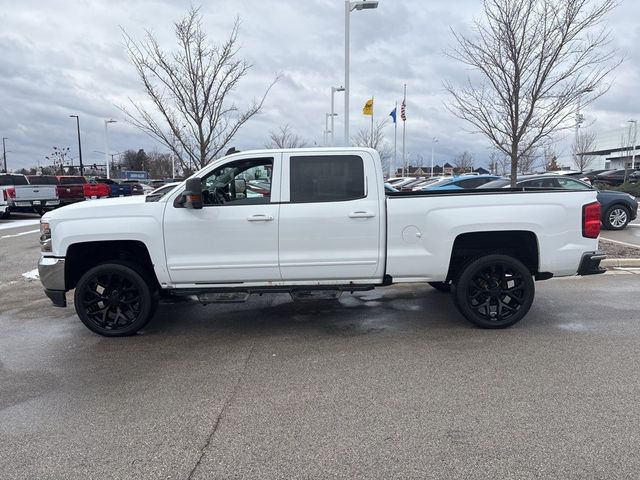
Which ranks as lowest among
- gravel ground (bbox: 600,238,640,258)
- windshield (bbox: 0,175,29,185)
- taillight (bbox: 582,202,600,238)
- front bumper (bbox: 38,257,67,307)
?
gravel ground (bbox: 600,238,640,258)

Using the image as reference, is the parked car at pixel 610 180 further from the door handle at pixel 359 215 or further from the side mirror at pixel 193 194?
the side mirror at pixel 193 194

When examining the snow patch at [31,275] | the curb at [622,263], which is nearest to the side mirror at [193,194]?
the snow patch at [31,275]

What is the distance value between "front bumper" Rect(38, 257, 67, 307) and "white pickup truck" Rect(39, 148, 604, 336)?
1 cm

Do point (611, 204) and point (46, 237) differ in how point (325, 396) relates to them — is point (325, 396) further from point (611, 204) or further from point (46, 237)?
point (611, 204)

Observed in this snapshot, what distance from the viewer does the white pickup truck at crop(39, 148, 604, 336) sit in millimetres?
5211

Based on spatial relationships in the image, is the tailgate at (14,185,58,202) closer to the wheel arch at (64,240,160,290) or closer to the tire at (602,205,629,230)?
the wheel arch at (64,240,160,290)

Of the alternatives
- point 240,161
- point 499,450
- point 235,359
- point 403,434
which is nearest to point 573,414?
point 499,450

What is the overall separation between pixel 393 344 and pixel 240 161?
8.30 feet

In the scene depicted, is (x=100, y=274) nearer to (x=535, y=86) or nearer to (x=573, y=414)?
(x=573, y=414)

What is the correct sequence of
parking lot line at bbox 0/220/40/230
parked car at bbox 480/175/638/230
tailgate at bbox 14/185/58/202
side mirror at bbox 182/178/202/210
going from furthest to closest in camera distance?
1. tailgate at bbox 14/185/58/202
2. parking lot line at bbox 0/220/40/230
3. parked car at bbox 480/175/638/230
4. side mirror at bbox 182/178/202/210

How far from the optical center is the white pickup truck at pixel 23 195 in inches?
743

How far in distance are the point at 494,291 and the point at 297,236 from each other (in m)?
2.31

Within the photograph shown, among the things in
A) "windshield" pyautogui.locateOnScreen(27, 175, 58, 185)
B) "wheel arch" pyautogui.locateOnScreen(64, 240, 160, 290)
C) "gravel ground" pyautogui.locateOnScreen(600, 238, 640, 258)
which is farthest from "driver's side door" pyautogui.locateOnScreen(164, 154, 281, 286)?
Result: "windshield" pyautogui.locateOnScreen(27, 175, 58, 185)

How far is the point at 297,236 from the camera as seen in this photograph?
5.22 m
